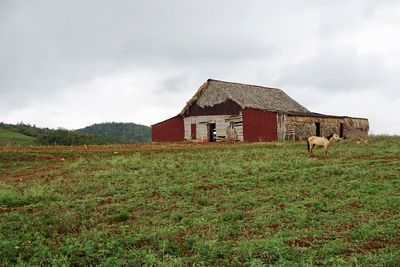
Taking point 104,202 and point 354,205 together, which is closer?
point 354,205

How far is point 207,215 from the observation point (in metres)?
10.2

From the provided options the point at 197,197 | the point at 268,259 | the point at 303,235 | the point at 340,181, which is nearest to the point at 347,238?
the point at 303,235

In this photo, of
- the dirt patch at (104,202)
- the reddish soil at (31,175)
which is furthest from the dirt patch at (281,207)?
the reddish soil at (31,175)

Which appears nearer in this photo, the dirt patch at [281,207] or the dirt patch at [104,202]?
the dirt patch at [281,207]

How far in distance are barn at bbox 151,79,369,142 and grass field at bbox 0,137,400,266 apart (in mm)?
18940

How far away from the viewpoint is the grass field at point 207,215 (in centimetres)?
748

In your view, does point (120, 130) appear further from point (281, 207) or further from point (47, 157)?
point (281, 207)

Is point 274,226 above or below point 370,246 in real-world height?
above

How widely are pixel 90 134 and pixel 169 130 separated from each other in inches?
456

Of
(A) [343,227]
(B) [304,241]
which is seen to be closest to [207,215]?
(B) [304,241]

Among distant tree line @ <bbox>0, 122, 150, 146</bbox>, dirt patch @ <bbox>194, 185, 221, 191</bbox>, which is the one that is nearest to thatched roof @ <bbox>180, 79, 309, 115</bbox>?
distant tree line @ <bbox>0, 122, 150, 146</bbox>

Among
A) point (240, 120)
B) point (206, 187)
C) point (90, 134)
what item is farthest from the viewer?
point (90, 134)

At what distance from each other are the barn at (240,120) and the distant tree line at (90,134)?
711 centimetres

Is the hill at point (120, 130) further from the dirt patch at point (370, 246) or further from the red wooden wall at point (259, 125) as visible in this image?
the dirt patch at point (370, 246)
